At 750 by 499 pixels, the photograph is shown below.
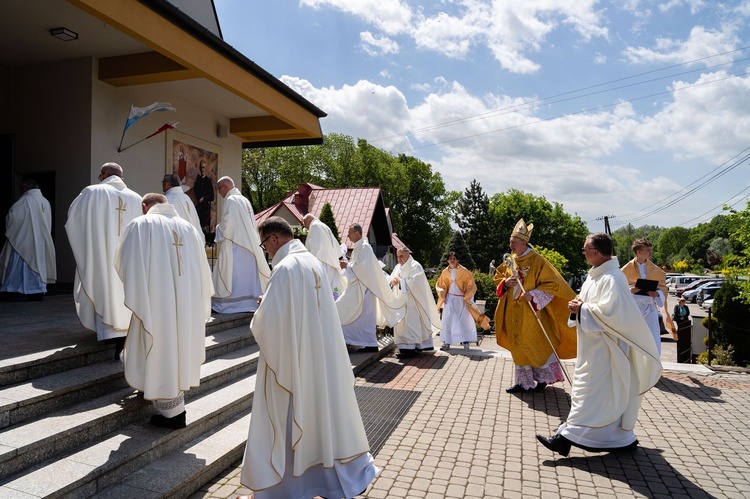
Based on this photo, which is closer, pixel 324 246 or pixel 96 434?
pixel 96 434

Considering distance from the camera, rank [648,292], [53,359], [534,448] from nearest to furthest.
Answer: [53,359] < [534,448] < [648,292]

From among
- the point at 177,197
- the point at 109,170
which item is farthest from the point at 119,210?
the point at 177,197

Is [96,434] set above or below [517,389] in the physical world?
above

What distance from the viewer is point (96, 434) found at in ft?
12.7

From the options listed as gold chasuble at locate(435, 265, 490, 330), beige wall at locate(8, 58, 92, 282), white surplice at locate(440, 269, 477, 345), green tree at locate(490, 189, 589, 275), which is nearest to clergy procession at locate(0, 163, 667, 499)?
beige wall at locate(8, 58, 92, 282)

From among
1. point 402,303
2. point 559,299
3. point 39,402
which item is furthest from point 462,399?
point 39,402

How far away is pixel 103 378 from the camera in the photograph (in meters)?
→ 4.40

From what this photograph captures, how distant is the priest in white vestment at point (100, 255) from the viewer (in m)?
4.87

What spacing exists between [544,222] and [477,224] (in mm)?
9480

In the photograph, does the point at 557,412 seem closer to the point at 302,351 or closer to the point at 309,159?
the point at 302,351

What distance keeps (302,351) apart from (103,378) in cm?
205

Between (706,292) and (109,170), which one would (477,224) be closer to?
(706,292)

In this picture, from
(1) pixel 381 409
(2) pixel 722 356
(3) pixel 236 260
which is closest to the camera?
(1) pixel 381 409

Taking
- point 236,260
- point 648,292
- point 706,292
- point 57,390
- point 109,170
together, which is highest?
point 109,170
